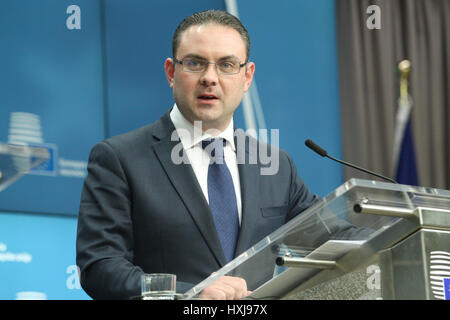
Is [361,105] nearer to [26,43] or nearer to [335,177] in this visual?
[335,177]

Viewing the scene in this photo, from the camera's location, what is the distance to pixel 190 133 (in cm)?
265

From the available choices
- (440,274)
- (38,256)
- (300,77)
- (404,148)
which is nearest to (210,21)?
(440,274)

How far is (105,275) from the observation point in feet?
6.88

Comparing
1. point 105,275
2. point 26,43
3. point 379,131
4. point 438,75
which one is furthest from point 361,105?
point 105,275

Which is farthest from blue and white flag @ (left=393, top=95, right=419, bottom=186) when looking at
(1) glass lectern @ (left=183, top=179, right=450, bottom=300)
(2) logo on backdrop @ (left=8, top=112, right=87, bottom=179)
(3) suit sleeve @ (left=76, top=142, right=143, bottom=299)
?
(1) glass lectern @ (left=183, top=179, right=450, bottom=300)

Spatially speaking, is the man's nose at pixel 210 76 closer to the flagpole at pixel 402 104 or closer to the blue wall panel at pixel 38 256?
the blue wall panel at pixel 38 256

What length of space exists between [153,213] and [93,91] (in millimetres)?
2343

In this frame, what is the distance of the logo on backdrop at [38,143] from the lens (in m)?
4.14

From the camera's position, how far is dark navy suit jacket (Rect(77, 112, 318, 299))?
7.57 ft

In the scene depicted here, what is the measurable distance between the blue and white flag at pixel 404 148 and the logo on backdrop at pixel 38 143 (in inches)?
98.3

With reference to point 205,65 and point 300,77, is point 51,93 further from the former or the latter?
point 205,65

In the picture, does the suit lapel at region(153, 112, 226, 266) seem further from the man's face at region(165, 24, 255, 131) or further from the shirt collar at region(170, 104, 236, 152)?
the man's face at region(165, 24, 255, 131)

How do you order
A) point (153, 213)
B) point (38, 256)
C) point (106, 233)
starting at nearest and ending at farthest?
point (106, 233)
point (153, 213)
point (38, 256)

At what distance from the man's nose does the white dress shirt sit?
0.60ft
